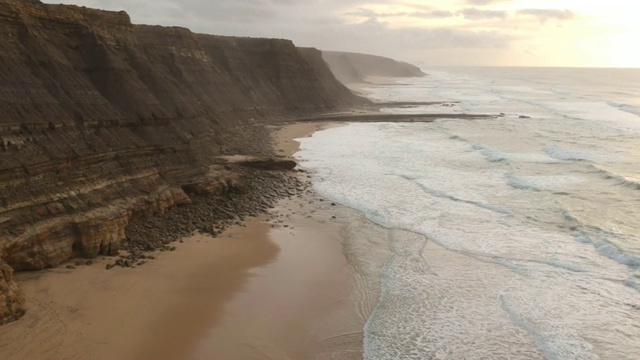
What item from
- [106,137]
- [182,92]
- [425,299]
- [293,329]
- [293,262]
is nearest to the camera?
[293,329]

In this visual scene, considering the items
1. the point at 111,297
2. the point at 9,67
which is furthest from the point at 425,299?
the point at 9,67

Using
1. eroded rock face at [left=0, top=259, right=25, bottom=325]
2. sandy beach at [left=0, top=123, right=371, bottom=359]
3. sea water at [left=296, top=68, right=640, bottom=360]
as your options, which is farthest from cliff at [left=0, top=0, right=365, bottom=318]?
sea water at [left=296, top=68, right=640, bottom=360]

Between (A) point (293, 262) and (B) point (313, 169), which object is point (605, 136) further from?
(A) point (293, 262)

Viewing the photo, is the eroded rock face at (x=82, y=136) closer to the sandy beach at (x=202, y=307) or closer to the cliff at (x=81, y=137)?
the cliff at (x=81, y=137)

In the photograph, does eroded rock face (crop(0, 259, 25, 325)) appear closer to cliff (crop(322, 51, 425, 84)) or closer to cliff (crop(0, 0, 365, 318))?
cliff (crop(0, 0, 365, 318))

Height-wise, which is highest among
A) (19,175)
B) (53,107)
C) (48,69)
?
→ (48,69)

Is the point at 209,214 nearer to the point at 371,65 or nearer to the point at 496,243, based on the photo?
the point at 496,243

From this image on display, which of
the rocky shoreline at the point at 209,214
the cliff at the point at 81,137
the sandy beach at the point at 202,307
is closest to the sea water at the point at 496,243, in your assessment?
the sandy beach at the point at 202,307

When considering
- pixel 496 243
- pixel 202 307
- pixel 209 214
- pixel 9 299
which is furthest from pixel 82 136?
pixel 496 243
